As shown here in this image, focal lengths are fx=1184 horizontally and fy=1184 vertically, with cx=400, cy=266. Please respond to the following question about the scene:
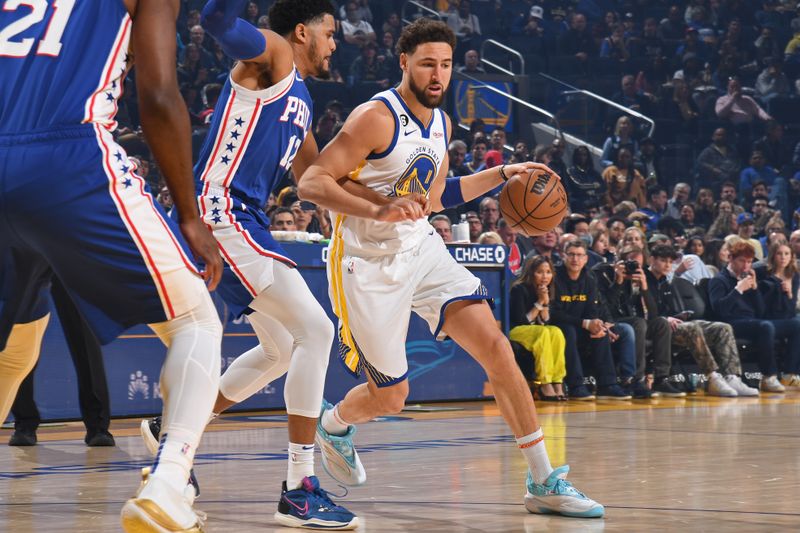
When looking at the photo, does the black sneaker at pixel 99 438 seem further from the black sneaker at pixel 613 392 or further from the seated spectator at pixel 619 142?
the seated spectator at pixel 619 142

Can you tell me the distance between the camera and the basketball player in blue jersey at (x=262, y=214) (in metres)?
4.58

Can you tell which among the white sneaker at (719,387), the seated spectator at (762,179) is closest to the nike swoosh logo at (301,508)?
the white sneaker at (719,387)

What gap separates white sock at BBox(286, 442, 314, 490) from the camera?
4.56 metres

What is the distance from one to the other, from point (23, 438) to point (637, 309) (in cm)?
645

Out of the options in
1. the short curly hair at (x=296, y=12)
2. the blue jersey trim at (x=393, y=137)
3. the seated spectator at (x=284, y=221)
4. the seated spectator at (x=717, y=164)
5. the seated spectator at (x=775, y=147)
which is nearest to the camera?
the short curly hair at (x=296, y=12)

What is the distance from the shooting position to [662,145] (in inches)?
782

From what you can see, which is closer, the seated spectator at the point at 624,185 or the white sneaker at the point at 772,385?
the white sneaker at the point at 772,385

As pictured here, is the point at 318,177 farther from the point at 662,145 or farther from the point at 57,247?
the point at 662,145

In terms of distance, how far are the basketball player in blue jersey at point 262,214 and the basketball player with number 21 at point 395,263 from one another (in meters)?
0.22

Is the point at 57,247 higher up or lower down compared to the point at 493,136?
lower down

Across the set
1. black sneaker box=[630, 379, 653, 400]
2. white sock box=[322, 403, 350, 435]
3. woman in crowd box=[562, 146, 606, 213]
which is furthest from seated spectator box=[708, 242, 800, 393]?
white sock box=[322, 403, 350, 435]

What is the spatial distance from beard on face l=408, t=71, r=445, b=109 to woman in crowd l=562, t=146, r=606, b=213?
38.3 feet

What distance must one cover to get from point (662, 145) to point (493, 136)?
4477mm

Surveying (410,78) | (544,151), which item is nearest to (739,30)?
(544,151)
